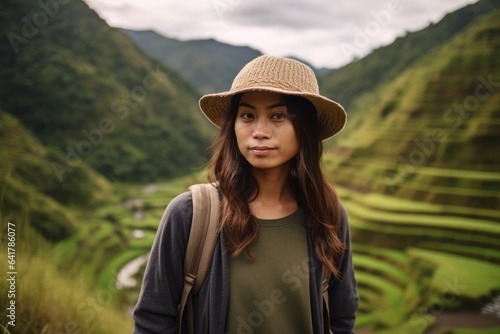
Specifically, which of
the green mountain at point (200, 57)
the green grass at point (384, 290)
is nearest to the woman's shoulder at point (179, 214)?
the green grass at point (384, 290)

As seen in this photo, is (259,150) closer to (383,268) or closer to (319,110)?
(319,110)

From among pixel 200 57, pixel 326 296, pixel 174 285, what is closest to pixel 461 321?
pixel 326 296

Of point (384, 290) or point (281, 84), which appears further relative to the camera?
point (384, 290)

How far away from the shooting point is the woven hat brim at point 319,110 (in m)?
1.54

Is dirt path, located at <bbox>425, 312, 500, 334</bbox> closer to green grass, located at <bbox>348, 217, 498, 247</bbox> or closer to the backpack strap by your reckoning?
green grass, located at <bbox>348, 217, 498, 247</bbox>

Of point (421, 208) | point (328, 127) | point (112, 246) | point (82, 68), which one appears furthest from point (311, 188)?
point (82, 68)

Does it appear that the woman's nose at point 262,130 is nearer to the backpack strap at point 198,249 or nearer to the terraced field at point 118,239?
the backpack strap at point 198,249

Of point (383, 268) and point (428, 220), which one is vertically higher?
point (428, 220)

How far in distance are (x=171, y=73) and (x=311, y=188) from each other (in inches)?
3665

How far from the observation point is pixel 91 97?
5622 cm

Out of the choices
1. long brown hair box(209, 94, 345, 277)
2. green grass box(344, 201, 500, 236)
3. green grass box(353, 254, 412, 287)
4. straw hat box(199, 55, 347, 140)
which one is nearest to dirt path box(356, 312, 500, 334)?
green grass box(353, 254, 412, 287)

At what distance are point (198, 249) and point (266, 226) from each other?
0.29m

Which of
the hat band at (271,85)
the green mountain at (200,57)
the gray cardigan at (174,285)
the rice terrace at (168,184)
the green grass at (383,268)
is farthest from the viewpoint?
the green mountain at (200,57)

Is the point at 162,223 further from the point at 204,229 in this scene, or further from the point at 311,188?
the point at 311,188
